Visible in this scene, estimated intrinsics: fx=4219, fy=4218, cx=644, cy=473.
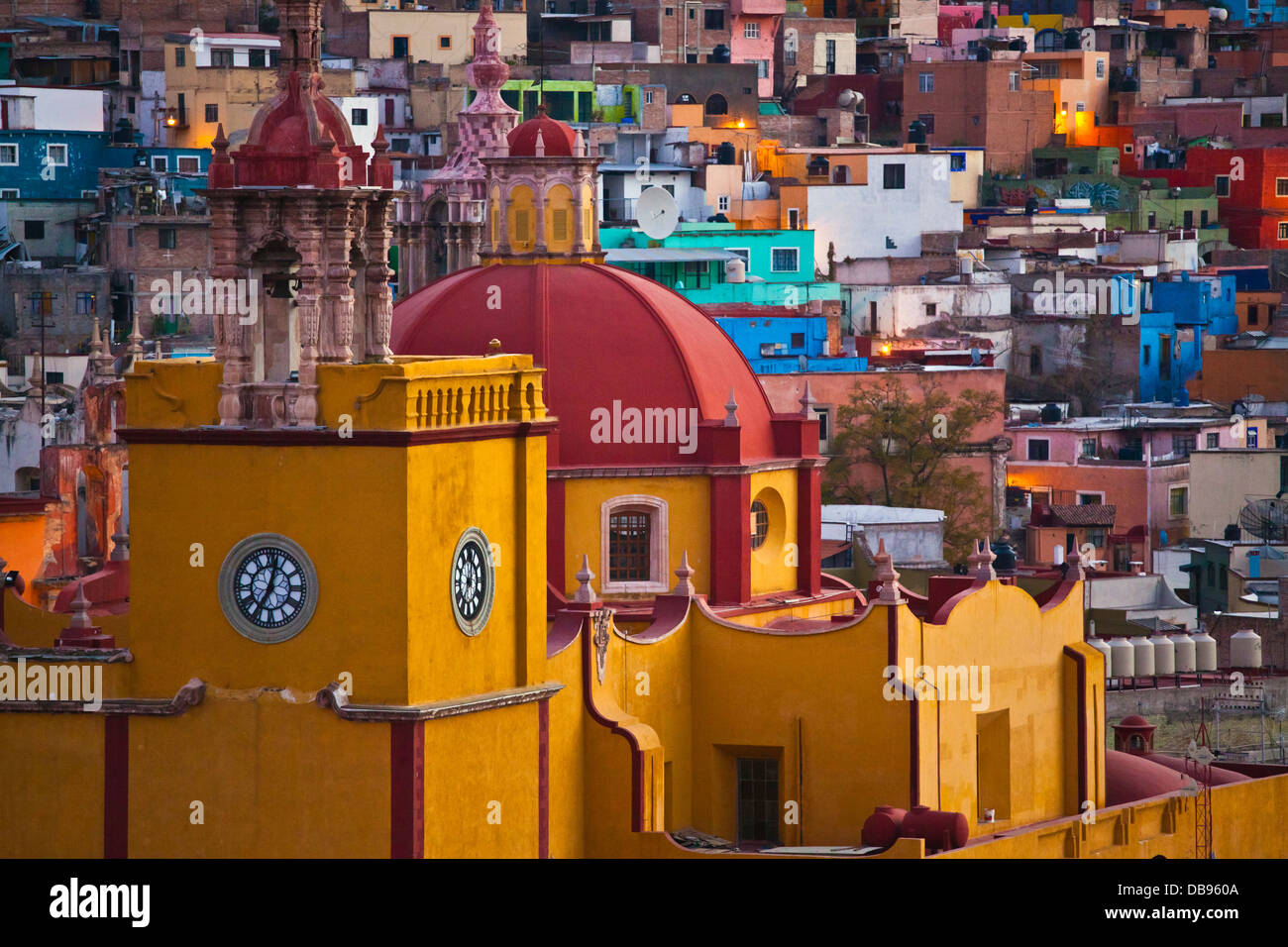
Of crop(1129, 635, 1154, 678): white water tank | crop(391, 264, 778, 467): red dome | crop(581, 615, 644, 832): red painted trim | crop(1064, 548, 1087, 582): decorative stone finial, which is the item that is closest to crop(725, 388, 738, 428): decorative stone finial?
crop(391, 264, 778, 467): red dome

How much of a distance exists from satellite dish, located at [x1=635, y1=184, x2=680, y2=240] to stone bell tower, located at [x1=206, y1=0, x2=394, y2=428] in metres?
56.4

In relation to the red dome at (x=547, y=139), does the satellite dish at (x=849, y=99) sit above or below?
above

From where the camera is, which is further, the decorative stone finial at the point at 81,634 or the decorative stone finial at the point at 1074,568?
the decorative stone finial at the point at 1074,568

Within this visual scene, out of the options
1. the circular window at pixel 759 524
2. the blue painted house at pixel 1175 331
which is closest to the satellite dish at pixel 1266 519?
the blue painted house at pixel 1175 331

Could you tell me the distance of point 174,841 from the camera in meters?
49.8

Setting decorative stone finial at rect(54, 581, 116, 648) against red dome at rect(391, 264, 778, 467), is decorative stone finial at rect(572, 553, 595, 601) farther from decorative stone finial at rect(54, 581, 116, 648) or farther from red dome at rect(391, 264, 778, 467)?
decorative stone finial at rect(54, 581, 116, 648)

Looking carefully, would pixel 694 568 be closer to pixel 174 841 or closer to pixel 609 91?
pixel 174 841

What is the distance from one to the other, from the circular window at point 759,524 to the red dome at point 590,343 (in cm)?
72

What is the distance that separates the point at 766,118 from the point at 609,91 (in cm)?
730

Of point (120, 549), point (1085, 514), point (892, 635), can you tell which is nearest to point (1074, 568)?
point (892, 635)

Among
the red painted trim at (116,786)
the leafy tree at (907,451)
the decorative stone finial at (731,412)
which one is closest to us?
the red painted trim at (116,786)

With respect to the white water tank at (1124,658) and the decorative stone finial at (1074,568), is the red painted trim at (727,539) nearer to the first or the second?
the decorative stone finial at (1074,568)

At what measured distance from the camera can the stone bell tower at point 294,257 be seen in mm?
49094

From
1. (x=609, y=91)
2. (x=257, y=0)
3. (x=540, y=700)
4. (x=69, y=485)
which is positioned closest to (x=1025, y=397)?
(x=609, y=91)
